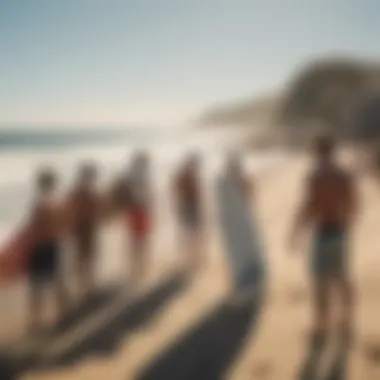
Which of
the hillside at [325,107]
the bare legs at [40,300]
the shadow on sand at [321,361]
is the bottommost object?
the shadow on sand at [321,361]

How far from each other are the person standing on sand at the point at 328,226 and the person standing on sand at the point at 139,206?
1.09 feet

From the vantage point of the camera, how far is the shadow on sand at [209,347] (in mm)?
1370

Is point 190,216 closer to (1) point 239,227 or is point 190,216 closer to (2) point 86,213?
(1) point 239,227

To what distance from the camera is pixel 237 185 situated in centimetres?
140

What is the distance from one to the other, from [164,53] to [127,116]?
0.18 metres

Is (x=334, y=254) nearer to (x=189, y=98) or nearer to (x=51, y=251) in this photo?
(x=189, y=98)

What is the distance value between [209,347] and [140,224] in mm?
320

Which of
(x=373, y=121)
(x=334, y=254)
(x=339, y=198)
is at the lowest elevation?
(x=334, y=254)

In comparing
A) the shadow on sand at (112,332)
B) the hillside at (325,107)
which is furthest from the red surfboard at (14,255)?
the hillside at (325,107)

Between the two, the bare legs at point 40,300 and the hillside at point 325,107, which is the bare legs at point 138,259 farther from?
the hillside at point 325,107

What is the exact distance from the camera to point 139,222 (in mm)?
1406

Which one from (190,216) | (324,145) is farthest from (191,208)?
(324,145)

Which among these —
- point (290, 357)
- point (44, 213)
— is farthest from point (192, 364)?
point (44, 213)

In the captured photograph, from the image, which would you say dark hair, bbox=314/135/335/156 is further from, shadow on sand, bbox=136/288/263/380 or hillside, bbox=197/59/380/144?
shadow on sand, bbox=136/288/263/380
